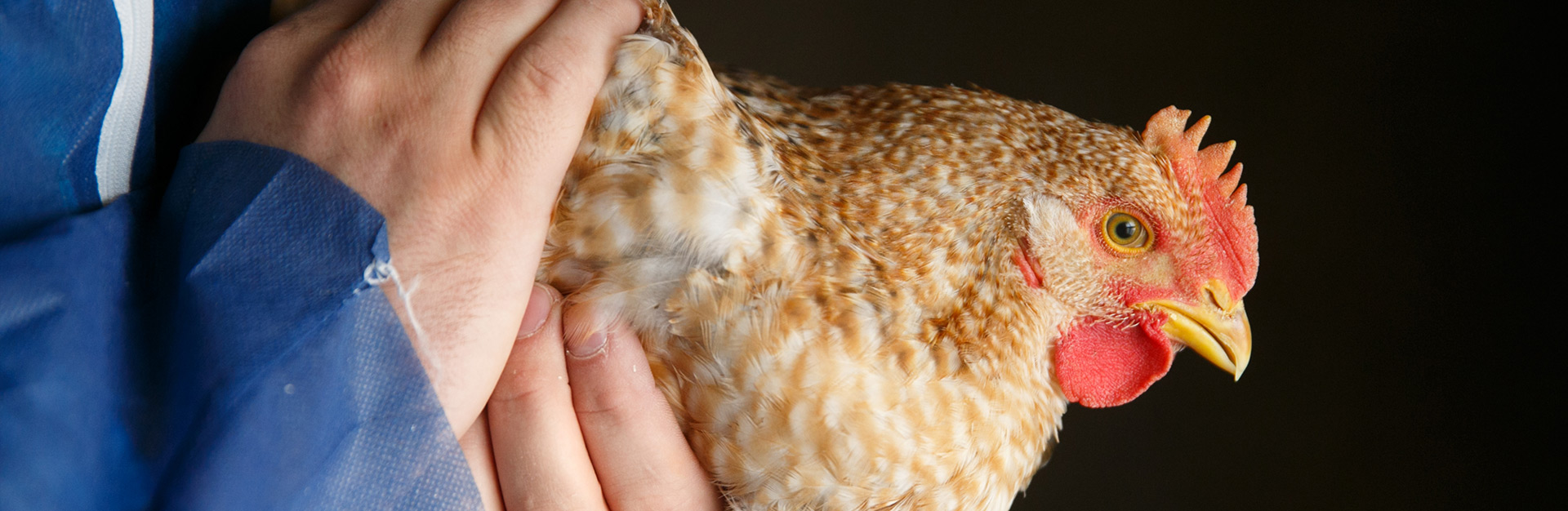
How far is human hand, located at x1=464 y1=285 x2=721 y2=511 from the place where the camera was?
0.71m

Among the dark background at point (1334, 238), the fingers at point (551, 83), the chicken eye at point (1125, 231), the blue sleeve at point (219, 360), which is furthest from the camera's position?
the dark background at point (1334, 238)

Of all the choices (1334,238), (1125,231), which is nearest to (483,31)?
(1125,231)

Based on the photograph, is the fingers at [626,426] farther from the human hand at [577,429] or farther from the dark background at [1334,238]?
the dark background at [1334,238]

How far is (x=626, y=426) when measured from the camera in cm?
75

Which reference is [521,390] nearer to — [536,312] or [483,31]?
[536,312]

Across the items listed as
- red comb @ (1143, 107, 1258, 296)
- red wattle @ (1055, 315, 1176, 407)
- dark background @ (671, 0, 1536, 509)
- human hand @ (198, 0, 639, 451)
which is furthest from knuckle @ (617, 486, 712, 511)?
dark background @ (671, 0, 1536, 509)

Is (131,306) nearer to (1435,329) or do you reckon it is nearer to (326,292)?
(326,292)

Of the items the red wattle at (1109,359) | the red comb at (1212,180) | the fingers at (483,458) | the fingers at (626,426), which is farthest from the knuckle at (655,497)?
the red comb at (1212,180)

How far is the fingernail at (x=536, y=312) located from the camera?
709mm

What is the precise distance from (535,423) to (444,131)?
238mm

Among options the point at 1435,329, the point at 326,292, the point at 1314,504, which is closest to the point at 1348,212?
the point at 1435,329

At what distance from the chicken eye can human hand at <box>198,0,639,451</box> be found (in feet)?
1.86

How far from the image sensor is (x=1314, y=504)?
224 centimetres

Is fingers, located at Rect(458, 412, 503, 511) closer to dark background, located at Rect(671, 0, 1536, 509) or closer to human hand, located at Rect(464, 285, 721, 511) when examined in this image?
human hand, located at Rect(464, 285, 721, 511)
